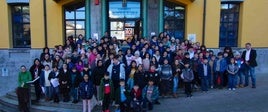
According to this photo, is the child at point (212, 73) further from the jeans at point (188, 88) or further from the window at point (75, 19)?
the window at point (75, 19)

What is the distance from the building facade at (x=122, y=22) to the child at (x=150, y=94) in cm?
612

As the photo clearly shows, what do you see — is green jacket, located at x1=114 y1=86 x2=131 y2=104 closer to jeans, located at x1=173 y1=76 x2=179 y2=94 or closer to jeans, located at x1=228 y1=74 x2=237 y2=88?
jeans, located at x1=173 y1=76 x2=179 y2=94

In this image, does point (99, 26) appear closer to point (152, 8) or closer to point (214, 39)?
point (152, 8)

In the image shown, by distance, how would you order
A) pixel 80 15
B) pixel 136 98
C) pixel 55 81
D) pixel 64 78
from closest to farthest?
pixel 136 98
pixel 64 78
pixel 55 81
pixel 80 15

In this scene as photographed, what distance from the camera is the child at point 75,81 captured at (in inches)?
433

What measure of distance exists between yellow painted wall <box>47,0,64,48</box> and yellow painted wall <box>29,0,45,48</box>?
0.36 metres

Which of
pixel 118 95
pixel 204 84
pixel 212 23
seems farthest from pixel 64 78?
pixel 212 23

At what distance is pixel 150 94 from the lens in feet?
34.8

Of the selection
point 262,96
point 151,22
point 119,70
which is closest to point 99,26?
point 151,22

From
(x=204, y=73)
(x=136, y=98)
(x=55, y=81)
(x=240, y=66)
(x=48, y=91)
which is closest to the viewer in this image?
(x=136, y=98)

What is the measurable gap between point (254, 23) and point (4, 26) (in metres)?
13.5

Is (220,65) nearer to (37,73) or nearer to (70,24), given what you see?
(37,73)

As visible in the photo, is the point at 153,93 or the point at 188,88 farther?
the point at 188,88

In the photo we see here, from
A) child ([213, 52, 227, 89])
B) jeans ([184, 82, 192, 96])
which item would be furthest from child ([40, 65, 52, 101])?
child ([213, 52, 227, 89])
